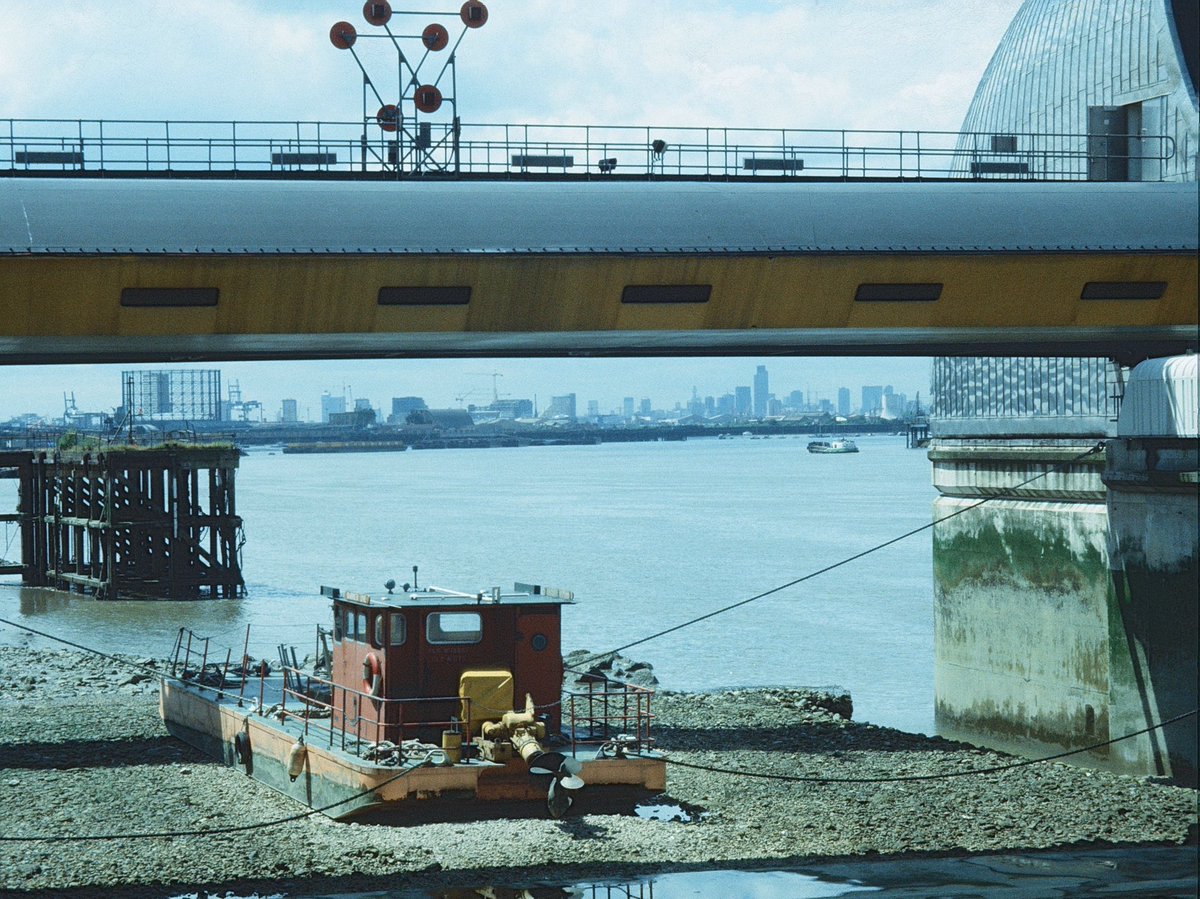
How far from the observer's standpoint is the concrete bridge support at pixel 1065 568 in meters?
24.0

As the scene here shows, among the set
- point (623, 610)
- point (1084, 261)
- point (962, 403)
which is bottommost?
point (623, 610)

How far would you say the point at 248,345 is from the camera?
22906 mm

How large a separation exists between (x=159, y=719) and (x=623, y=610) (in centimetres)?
3561

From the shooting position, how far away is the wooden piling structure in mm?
59906

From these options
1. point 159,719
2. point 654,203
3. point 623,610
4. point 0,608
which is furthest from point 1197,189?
point 0,608

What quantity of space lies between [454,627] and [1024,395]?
43.2 feet

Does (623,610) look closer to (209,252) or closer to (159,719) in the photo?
(159,719)

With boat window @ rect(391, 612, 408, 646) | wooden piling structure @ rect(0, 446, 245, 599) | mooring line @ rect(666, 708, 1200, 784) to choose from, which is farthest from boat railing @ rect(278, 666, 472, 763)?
wooden piling structure @ rect(0, 446, 245, 599)

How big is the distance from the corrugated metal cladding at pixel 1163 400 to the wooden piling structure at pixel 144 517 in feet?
134

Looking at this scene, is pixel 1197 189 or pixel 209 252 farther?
pixel 1197 189

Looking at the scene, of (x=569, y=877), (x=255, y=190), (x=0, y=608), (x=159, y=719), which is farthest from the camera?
(x=0, y=608)

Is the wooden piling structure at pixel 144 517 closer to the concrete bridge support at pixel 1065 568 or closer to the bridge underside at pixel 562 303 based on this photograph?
the concrete bridge support at pixel 1065 568

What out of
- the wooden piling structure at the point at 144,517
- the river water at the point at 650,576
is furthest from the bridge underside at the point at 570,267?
the wooden piling structure at the point at 144,517

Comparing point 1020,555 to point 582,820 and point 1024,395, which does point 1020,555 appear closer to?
point 1024,395
